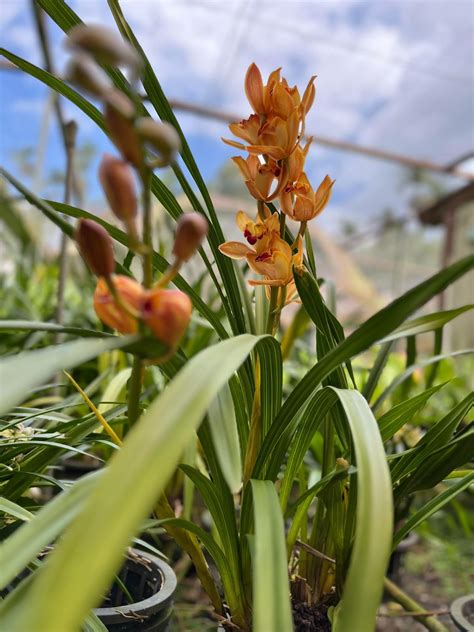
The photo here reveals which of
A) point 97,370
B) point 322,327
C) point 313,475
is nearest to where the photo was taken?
point 322,327

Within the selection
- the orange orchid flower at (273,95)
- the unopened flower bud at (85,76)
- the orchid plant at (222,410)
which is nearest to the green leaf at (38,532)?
the orchid plant at (222,410)

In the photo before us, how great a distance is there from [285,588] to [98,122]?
1.27ft

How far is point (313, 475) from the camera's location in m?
0.88

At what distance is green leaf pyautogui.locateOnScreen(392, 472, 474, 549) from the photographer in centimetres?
47

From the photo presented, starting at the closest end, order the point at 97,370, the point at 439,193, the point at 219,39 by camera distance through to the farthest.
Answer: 1. the point at 97,370
2. the point at 219,39
3. the point at 439,193

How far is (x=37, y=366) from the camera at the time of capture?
0.23m

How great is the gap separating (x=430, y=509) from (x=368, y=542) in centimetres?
26

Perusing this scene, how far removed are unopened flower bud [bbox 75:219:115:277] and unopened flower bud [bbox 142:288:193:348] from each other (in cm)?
2

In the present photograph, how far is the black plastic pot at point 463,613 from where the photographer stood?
1.69ft

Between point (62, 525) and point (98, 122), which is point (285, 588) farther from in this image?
point (98, 122)

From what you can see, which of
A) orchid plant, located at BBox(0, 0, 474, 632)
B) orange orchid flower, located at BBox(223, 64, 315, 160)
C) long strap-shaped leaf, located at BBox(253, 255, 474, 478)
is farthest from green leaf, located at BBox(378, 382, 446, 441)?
orange orchid flower, located at BBox(223, 64, 315, 160)

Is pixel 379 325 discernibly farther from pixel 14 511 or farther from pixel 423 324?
pixel 14 511

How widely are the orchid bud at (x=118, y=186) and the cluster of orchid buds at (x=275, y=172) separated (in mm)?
200

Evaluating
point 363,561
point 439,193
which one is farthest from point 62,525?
point 439,193
